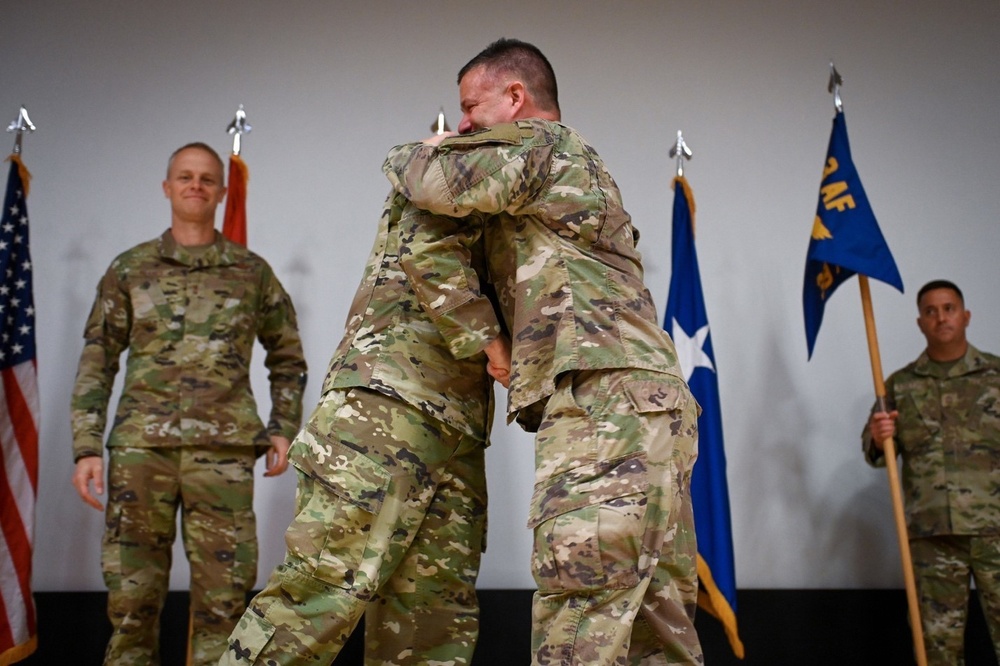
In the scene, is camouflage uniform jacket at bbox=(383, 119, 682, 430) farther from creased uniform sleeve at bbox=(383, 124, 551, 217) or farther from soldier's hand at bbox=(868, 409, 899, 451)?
soldier's hand at bbox=(868, 409, 899, 451)

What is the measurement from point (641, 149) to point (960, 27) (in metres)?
1.59

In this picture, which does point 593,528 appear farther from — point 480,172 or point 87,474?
point 87,474

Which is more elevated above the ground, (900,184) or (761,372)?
(900,184)

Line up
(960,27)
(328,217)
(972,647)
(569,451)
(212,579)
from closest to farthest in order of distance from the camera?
(569,451) → (212,579) → (972,647) → (328,217) → (960,27)

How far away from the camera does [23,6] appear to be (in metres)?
4.01

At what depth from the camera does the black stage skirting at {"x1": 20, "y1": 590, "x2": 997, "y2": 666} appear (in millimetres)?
3459

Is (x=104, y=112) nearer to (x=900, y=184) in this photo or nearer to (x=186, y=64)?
(x=186, y=64)

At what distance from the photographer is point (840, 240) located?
11.1 feet

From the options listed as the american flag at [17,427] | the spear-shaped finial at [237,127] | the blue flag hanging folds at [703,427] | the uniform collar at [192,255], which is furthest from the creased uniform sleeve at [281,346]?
the blue flag hanging folds at [703,427]

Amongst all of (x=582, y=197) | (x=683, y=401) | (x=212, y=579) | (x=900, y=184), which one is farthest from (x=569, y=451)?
(x=900, y=184)

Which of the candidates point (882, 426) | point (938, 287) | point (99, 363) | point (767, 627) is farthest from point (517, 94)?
point (767, 627)

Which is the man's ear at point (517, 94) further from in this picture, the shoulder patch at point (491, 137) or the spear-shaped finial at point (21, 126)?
the spear-shaped finial at point (21, 126)

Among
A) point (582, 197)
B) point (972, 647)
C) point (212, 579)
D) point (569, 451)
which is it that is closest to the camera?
point (569, 451)

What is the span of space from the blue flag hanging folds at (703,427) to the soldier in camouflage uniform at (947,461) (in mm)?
592
